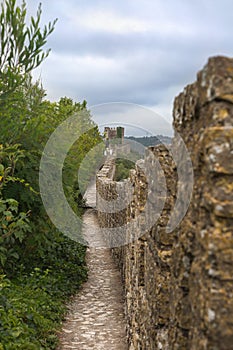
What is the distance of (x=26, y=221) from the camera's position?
7.81 meters

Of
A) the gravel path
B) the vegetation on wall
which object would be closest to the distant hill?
the vegetation on wall

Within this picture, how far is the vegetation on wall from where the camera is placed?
218 inches

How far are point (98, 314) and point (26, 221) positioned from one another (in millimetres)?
1880

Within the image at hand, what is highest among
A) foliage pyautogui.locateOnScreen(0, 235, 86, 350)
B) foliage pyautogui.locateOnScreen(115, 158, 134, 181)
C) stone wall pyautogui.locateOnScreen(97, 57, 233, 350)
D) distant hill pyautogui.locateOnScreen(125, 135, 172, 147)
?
foliage pyautogui.locateOnScreen(115, 158, 134, 181)

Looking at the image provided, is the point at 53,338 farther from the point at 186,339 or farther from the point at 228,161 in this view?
the point at 228,161

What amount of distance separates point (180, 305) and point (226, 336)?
66 cm

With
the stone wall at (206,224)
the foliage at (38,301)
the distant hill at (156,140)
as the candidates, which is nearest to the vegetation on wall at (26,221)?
the foliage at (38,301)

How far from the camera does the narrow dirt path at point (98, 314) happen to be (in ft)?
19.9

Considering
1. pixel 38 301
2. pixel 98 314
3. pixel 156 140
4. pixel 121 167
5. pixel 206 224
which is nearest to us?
pixel 206 224

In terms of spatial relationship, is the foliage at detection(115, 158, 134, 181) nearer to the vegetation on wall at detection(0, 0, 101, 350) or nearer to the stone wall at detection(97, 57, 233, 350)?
the vegetation on wall at detection(0, 0, 101, 350)

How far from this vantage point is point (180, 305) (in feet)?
7.65

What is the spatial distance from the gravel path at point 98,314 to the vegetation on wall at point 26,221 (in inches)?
8.3

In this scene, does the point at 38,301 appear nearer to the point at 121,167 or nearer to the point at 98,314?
the point at 98,314

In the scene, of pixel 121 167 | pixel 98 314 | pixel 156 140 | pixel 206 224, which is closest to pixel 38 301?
pixel 98 314
